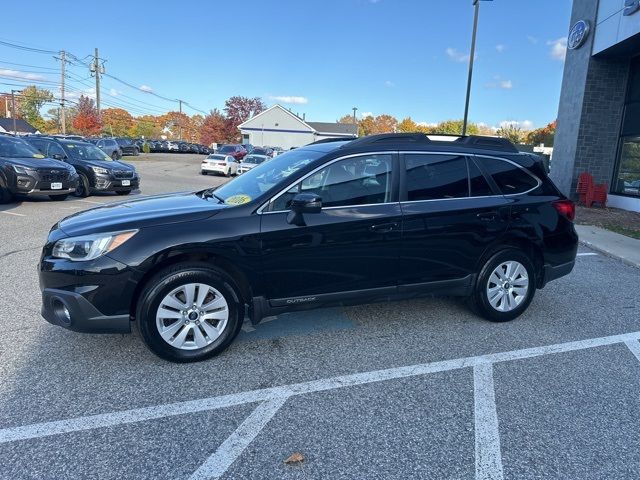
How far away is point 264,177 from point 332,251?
3.34 feet

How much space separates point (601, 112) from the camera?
14289 millimetres

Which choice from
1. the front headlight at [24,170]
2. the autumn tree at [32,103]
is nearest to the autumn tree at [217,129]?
the autumn tree at [32,103]

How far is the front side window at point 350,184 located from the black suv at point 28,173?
→ 9452 millimetres

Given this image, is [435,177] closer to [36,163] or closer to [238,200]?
[238,200]

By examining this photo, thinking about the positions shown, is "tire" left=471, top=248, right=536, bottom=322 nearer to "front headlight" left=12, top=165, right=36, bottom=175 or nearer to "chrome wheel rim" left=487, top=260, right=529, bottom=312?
"chrome wheel rim" left=487, top=260, right=529, bottom=312

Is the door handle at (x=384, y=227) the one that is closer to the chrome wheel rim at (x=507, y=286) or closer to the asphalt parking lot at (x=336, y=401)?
the asphalt parking lot at (x=336, y=401)

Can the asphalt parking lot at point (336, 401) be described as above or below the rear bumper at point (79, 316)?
below

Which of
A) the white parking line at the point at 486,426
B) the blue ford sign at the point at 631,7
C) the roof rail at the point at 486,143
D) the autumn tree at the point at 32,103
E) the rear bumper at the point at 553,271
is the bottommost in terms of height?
the white parking line at the point at 486,426

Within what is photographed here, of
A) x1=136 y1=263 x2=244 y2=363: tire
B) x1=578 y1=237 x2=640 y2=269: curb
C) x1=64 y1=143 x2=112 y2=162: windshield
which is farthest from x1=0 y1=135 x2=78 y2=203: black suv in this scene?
x1=578 y1=237 x2=640 y2=269: curb

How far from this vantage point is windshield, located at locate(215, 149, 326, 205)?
3871 millimetres

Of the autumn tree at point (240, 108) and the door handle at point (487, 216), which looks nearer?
the door handle at point (487, 216)

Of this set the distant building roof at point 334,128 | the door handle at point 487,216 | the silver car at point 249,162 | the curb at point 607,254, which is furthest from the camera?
the distant building roof at point 334,128

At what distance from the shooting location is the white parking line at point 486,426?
249 cm

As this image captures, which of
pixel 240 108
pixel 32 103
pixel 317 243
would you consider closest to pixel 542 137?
pixel 240 108
